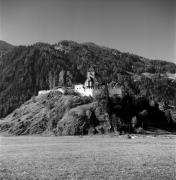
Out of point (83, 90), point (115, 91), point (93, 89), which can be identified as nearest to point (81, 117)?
point (93, 89)

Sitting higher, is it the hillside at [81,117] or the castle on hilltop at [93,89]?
the castle on hilltop at [93,89]

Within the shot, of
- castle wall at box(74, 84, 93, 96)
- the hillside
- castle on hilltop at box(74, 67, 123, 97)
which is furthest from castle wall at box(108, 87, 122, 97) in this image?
castle wall at box(74, 84, 93, 96)

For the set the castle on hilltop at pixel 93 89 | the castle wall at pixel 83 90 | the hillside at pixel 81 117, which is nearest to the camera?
the hillside at pixel 81 117

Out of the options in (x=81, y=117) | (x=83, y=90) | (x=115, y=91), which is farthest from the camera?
(x=83, y=90)

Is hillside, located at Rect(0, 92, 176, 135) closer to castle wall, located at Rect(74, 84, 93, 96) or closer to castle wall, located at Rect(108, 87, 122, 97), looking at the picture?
castle wall, located at Rect(108, 87, 122, 97)

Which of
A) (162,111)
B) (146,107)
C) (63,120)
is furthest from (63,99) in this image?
(162,111)

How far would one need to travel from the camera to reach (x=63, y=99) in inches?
5822

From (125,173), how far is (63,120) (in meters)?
102

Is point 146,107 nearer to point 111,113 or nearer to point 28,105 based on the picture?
point 111,113

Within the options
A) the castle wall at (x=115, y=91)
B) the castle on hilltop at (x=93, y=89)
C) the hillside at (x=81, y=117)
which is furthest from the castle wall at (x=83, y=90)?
the castle wall at (x=115, y=91)

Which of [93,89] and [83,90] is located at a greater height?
[93,89]

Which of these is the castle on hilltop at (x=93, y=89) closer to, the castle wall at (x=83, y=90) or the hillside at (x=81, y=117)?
the castle wall at (x=83, y=90)

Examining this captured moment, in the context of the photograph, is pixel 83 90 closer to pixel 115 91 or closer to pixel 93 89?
pixel 93 89

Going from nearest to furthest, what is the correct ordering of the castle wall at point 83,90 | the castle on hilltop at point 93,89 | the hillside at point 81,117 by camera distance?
the hillside at point 81,117, the castle on hilltop at point 93,89, the castle wall at point 83,90
